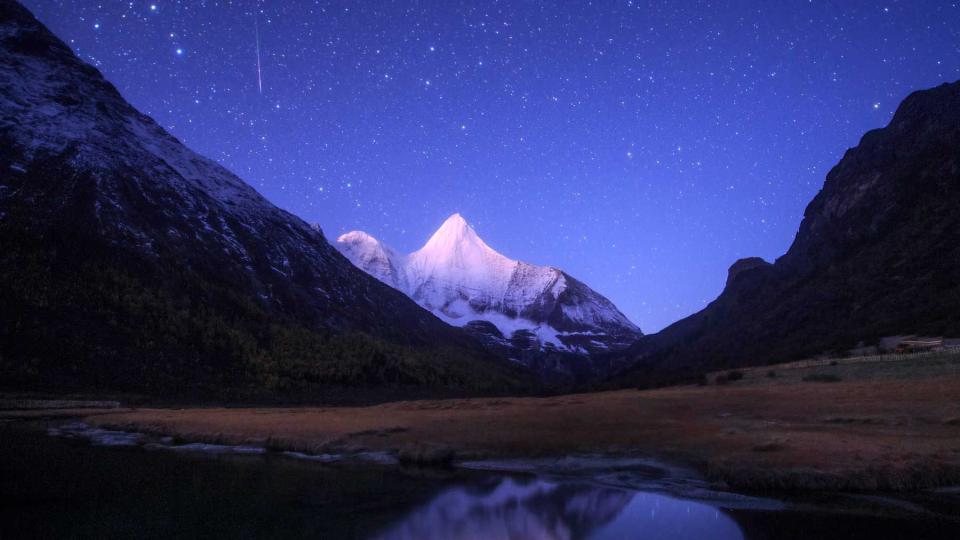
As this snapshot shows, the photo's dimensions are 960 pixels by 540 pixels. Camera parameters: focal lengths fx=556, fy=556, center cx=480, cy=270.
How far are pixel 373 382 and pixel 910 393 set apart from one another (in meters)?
122

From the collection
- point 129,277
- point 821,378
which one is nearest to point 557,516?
point 821,378

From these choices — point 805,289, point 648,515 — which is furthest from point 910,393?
point 805,289

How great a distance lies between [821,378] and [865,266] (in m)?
66.6

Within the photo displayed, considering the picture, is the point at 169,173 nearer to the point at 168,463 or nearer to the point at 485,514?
the point at 168,463

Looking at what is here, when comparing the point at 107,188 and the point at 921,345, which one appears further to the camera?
the point at 107,188

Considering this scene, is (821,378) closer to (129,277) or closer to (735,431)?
(735,431)

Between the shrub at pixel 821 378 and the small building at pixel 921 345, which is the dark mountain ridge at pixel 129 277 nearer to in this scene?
the shrub at pixel 821 378

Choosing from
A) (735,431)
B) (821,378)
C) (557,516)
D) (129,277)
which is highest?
(129,277)

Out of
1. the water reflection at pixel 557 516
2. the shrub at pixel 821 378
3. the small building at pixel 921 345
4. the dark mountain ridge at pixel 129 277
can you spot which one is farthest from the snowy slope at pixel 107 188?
the small building at pixel 921 345

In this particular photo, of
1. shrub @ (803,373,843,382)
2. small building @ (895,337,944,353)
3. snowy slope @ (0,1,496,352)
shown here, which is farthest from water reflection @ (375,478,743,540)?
snowy slope @ (0,1,496,352)

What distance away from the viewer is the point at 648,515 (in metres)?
17.3

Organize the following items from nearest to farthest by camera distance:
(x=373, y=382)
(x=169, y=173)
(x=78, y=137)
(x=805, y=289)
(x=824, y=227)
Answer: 1. (x=805, y=289)
2. (x=824, y=227)
3. (x=373, y=382)
4. (x=78, y=137)
5. (x=169, y=173)

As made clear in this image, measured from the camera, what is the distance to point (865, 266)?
9738 centimetres

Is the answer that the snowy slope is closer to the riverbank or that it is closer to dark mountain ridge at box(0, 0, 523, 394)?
dark mountain ridge at box(0, 0, 523, 394)
